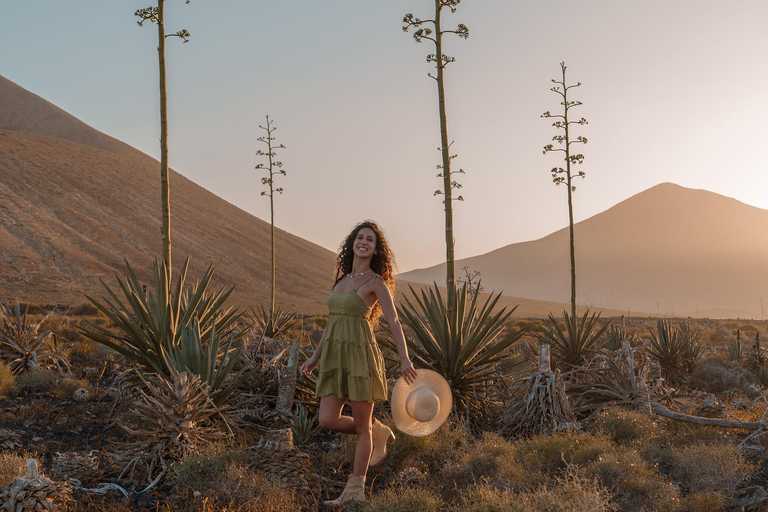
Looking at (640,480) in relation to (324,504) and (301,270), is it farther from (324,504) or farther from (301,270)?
(301,270)

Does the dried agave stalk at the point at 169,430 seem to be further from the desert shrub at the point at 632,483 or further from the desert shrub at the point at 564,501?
the desert shrub at the point at 632,483

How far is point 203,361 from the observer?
512 centimetres

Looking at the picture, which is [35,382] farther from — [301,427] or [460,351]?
[460,351]

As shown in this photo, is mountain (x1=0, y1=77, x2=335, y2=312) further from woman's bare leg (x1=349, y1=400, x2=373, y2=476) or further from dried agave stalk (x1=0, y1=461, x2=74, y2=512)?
woman's bare leg (x1=349, y1=400, x2=373, y2=476)

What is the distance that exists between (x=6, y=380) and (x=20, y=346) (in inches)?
46.3

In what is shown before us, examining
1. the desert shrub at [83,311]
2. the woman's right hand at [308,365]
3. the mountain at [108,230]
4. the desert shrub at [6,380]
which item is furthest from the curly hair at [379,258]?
the mountain at [108,230]

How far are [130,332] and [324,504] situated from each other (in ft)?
9.46

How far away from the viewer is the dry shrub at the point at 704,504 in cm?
396

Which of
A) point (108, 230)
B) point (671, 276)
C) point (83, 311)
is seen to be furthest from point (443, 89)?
point (671, 276)

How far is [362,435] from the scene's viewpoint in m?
4.22

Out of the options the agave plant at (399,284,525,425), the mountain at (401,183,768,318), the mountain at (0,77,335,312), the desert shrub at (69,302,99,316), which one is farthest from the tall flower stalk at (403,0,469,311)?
the mountain at (401,183,768,318)

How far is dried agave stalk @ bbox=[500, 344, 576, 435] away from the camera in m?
5.82

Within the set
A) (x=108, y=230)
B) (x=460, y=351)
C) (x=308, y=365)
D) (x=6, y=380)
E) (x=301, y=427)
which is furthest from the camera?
(x=108, y=230)

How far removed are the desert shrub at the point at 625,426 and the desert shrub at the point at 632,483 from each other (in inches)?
37.4
